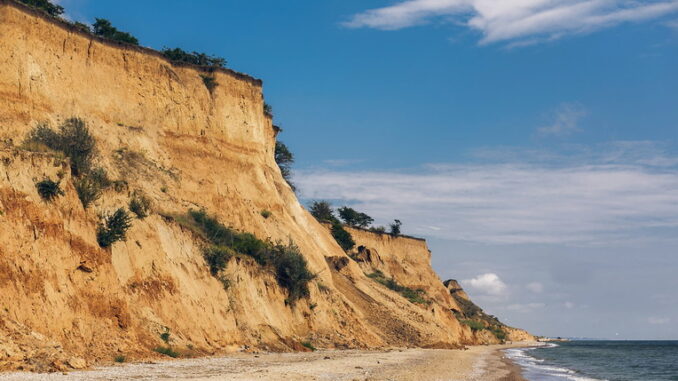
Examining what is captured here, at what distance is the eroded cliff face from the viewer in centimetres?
2142

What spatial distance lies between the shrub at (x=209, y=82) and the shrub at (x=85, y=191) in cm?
2240

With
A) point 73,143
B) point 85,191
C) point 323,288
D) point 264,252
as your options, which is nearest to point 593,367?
point 323,288

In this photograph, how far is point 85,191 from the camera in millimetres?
25312

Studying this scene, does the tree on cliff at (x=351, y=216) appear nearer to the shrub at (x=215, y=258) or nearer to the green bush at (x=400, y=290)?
the green bush at (x=400, y=290)

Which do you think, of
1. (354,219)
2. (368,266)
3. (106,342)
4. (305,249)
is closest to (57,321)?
(106,342)

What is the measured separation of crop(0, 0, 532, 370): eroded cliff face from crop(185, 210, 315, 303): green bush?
99 centimetres

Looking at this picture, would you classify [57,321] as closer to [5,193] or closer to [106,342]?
[106,342]

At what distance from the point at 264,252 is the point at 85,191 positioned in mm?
15372

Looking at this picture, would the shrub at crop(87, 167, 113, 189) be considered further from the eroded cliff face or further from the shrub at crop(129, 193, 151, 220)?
the shrub at crop(129, 193, 151, 220)

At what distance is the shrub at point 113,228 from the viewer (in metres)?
24.8

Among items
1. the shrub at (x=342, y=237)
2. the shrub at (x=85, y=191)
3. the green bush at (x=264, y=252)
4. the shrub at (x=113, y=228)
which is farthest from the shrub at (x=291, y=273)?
the shrub at (x=342, y=237)

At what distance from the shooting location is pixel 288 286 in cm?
3947

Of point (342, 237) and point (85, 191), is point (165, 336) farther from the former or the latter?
point (342, 237)

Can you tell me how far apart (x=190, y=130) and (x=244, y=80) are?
717cm
